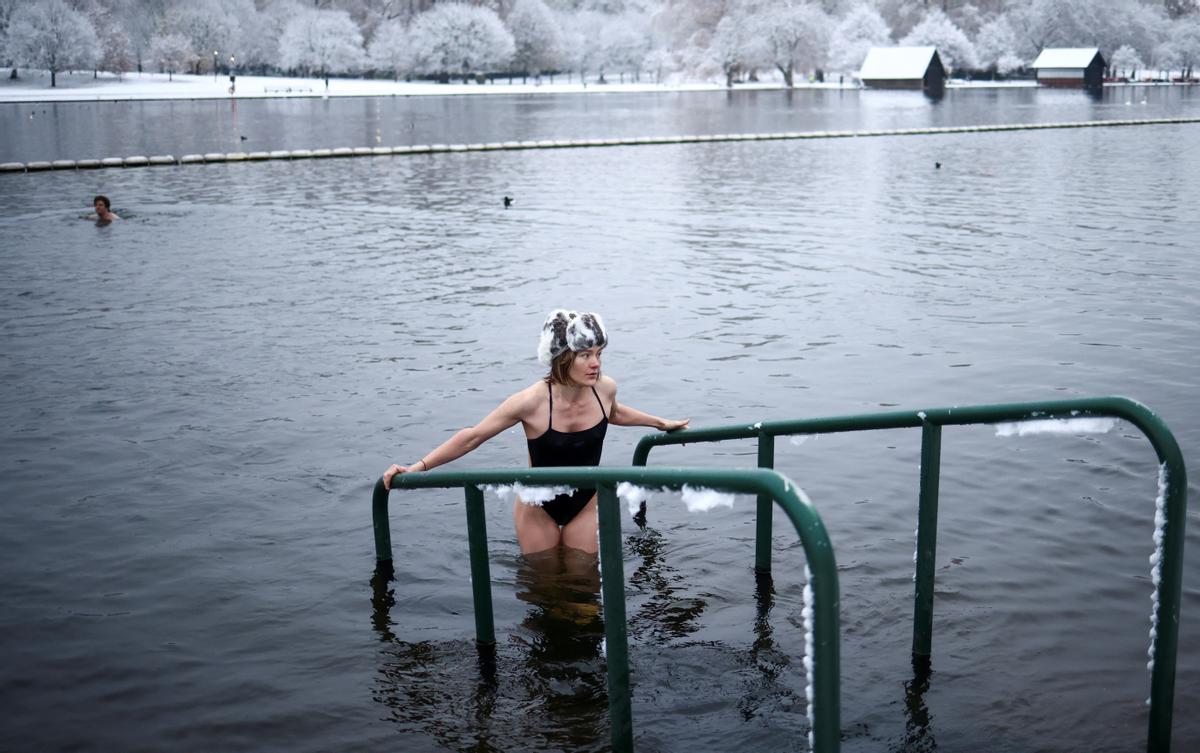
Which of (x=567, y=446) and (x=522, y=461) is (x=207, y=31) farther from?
(x=567, y=446)

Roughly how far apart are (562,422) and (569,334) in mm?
598

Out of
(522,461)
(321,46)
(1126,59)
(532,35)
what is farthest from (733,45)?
(522,461)

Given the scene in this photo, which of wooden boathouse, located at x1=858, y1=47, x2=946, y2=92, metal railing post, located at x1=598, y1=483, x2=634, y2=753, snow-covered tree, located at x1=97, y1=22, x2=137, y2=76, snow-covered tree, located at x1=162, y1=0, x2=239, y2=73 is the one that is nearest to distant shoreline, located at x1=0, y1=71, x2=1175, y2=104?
snow-covered tree, located at x1=97, y1=22, x2=137, y2=76

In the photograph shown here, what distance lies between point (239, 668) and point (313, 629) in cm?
55

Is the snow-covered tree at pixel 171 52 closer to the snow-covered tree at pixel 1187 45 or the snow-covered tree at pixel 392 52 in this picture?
the snow-covered tree at pixel 392 52

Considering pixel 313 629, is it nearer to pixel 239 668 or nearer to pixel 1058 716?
pixel 239 668

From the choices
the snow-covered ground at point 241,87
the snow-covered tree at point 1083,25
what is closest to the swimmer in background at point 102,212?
the snow-covered ground at point 241,87

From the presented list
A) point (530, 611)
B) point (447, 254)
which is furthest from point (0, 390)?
point (447, 254)

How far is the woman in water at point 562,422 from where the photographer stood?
6293mm

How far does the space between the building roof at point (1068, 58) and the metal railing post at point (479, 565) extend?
122537mm

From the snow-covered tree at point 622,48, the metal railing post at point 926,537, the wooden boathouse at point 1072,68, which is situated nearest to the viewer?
the metal railing post at point 926,537

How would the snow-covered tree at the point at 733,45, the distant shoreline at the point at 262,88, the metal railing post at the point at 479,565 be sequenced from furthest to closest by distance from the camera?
the snow-covered tree at the point at 733,45
the distant shoreline at the point at 262,88
the metal railing post at the point at 479,565

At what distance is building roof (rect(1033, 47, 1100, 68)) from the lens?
380 ft

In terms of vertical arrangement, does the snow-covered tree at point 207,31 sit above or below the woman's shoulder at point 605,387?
above
